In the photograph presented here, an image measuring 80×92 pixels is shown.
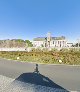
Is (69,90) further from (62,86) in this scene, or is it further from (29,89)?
(29,89)

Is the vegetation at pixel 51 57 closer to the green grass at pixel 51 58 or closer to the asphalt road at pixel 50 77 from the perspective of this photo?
the green grass at pixel 51 58

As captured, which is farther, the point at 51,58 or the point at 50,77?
the point at 51,58

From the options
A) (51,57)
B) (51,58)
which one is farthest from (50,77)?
(51,57)

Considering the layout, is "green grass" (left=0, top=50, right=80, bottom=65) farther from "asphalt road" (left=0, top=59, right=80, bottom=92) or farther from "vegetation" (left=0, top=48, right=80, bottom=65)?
"asphalt road" (left=0, top=59, right=80, bottom=92)

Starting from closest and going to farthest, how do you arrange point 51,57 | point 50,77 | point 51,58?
point 50,77 < point 51,58 < point 51,57

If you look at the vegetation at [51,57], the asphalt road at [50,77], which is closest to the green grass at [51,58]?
the vegetation at [51,57]

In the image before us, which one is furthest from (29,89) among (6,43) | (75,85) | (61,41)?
(61,41)

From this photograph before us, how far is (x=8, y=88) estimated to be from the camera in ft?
24.5

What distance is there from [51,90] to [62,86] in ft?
3.46

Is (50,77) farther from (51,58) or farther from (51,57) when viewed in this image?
(51,57)

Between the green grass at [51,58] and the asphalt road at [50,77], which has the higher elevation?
the green grass at [51,58]

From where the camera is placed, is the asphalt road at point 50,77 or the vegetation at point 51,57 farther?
the vegetation at point 51,57

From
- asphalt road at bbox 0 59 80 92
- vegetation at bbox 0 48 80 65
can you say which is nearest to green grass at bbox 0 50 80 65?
vegetation at bbox 0 48 80 65

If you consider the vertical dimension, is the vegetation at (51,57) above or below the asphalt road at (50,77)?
above
